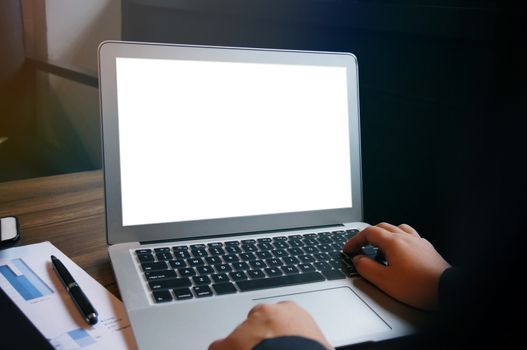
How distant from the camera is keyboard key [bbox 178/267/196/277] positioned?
2.00 feet

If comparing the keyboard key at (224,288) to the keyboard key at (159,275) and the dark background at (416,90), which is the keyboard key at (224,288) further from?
the dark background at (416,90)

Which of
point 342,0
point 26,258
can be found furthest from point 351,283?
point 342,0

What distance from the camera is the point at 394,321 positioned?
57 centimetres

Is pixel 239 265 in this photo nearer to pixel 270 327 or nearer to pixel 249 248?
pixel 249 248

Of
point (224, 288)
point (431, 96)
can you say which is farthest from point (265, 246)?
point (431, 96)

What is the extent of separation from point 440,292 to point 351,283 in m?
0.11

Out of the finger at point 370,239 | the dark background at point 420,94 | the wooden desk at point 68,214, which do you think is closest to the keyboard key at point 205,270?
the wooden desk at point 68,214

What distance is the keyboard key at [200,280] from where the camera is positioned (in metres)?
0.59

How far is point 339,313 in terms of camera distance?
57cm

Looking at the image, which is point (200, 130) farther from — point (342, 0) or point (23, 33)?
point (23, 33)

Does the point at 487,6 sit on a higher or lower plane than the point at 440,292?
higher

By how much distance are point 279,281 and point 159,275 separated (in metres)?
0.15

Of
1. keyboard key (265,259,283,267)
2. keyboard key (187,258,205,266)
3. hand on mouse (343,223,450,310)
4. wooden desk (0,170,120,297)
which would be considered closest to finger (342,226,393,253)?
hand on mouse (343,223,450,310)

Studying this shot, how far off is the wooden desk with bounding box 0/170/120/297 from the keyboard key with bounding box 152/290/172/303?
62mm
